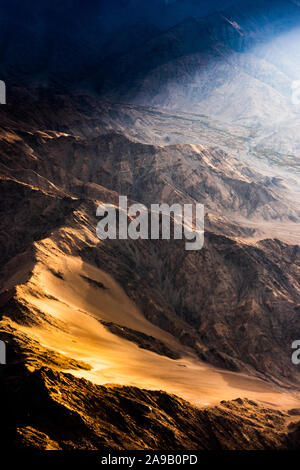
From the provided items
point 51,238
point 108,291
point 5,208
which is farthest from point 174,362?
point 5,208

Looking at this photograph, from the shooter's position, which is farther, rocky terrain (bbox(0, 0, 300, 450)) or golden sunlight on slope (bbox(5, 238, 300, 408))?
golden sunlight on slope (bbox(5, 238, 300, 408))

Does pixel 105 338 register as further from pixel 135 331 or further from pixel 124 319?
pixel 124 319

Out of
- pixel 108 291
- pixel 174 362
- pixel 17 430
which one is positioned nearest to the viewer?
pixel 17 430

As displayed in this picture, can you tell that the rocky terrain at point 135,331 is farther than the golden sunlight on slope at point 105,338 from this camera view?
No

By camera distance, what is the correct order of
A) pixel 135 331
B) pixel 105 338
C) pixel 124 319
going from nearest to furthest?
pixel 105 338 < pixel 135 331 < pixel 124 319

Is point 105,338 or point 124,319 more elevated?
point 124,319

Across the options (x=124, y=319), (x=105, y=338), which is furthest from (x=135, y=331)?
(x=105, y=338)

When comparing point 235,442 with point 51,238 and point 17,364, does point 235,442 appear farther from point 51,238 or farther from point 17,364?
point 51,238

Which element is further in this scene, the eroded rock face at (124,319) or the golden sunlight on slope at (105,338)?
the golden sunlight on slope at (105,338)
